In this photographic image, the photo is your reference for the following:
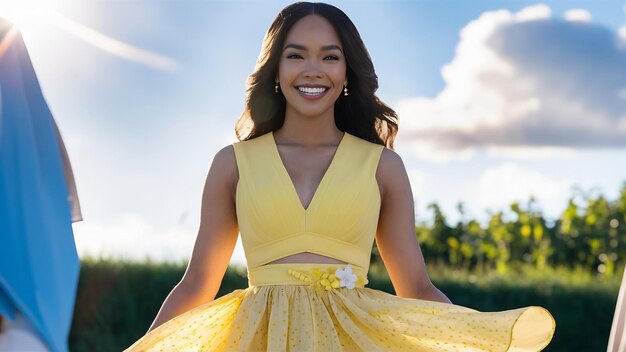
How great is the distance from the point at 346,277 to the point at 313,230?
0.65ft

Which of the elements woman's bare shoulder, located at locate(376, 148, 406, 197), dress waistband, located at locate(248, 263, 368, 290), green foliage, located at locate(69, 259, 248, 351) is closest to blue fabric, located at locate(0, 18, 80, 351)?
dress waistband, located at locate(248, 263, 368, 290)

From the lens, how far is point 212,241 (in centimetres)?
348

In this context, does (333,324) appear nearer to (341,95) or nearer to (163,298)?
(341,95)

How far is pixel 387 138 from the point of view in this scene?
3.83 meters

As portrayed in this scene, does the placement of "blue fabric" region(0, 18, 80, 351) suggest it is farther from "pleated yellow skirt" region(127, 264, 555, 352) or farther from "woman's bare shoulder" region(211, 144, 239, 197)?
"woman's bare shoulder" region(211, 144, 239, 197)

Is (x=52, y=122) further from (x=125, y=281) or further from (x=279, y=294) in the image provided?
(x=125, y=281)

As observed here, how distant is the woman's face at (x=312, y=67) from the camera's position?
11.4 feet

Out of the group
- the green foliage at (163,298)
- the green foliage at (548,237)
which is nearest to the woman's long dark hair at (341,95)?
the green foliage at (163,298)

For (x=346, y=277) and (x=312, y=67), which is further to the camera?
(x=312, y=67)

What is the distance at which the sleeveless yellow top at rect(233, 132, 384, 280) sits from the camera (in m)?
3.34

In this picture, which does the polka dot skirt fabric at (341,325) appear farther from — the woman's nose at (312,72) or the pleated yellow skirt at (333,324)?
the woman's nose at (312,72)

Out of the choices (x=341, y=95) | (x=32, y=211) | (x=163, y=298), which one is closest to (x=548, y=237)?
(x=163, y=298)

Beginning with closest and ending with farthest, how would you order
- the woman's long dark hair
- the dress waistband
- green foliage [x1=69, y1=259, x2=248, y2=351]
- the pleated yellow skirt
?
the pleated yellow skirt → the dress waistband → the woman's long dark hair → green foliage [x1=69, y1=259, x2=248, y2=351]

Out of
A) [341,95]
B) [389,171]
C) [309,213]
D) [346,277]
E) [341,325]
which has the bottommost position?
[341,325]
